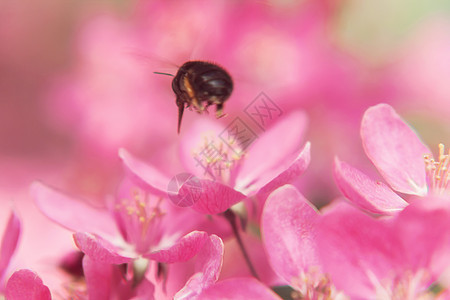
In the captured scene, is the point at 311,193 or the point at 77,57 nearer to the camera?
the point at 311,193

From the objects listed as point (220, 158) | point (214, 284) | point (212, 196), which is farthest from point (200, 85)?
point (214, 284)

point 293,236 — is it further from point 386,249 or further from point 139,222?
point 139,222

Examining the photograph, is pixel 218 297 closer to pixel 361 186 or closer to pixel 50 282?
pixel 361 186

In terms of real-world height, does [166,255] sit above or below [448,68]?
below

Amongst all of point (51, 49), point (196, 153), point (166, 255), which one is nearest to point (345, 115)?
point (196, 153)

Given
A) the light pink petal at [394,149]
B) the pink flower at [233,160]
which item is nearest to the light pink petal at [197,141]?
the pink flower at [233,160]

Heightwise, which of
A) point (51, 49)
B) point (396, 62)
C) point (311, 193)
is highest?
point (396, 62)
